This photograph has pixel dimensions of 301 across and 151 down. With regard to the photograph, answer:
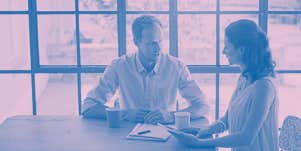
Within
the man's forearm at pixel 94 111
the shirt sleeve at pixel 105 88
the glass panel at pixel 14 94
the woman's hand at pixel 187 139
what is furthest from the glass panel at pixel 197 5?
the glass panel at pixel 14 94

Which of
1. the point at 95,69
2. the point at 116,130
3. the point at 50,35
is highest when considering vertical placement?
the point at 50,35

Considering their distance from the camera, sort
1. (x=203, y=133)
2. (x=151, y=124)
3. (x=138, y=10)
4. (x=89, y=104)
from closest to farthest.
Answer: (x=203, y=133)
(x=151, y=124)
(x=89, y=104)
(x=138, y=10)

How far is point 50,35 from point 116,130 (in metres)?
1.76

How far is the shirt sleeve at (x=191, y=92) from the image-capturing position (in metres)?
2.77

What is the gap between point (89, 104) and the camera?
2.74m

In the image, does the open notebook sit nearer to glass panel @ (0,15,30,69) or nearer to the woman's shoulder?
the woman's shoulder

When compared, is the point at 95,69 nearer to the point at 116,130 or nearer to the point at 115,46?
the point at 115,46

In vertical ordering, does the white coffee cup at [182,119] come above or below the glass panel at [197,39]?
below

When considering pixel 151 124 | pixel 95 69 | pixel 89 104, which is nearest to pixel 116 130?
pixel 151 124

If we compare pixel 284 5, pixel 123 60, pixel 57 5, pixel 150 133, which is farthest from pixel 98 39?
pixel 150 133

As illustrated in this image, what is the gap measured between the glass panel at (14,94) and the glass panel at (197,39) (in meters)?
1.55

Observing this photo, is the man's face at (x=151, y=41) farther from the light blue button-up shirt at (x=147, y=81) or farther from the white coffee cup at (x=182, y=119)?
the white coffee cup at (x=182, y=119)

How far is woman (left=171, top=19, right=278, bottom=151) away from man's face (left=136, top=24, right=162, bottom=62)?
2.12ft

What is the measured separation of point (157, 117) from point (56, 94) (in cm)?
325
